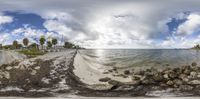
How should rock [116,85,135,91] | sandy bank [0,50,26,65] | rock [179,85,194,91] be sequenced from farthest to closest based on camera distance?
sandy bank [0,50,26,65]
rock [116,85,135,91]
rock [179,85,194,91]

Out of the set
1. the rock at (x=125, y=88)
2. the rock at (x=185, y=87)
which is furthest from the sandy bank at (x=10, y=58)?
the rock at (x=185, y=87)

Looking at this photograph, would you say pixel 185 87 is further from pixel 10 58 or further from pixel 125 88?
pixel 10 58

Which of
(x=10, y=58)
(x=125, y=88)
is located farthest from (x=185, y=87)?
(x=10, y=58)

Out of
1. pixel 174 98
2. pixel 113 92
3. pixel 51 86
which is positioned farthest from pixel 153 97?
pixel 51 86

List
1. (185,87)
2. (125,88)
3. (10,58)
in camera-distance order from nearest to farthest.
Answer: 1. (185,87)
2. (125,88)
3. (10,58)

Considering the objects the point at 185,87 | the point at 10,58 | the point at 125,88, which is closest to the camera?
the point at 185,87

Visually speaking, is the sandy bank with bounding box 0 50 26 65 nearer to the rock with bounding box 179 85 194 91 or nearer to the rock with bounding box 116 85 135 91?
the rock with bounding box 116 85 135 91

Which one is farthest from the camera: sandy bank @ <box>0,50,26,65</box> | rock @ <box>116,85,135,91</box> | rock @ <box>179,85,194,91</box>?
sandy bank @ <box>0,50,26,65</box>

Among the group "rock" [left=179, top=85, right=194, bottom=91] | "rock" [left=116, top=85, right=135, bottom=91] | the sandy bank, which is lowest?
the sandy bank

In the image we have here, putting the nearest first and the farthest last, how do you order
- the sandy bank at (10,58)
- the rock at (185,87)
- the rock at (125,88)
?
the rock at (185,87) → the rock at (125,88) → the sandy bank at (10,58)

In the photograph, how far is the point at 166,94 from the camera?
922 inches

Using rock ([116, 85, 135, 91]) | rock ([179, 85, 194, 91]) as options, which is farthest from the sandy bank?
rock ([179, 85, 194, 91])

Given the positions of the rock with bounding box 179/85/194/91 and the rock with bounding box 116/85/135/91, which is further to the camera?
the rock with bounding box 116/85/135/91

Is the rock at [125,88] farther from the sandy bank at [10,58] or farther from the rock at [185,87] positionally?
the sandy bank at [10,58]
